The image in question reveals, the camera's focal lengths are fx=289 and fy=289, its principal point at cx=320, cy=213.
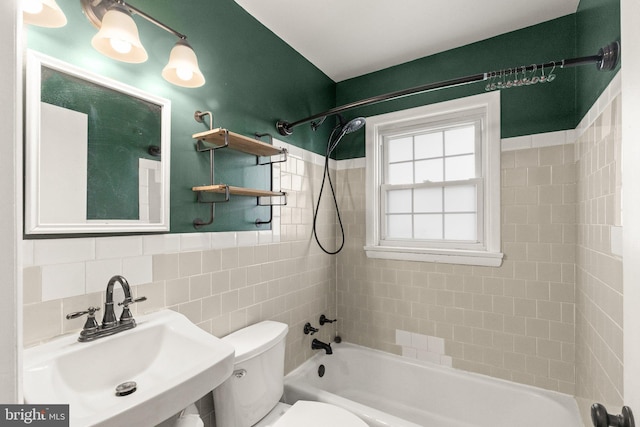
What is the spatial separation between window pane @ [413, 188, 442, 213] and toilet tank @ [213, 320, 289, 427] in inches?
56.1

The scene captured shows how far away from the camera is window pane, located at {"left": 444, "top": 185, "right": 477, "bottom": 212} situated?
6.98ft

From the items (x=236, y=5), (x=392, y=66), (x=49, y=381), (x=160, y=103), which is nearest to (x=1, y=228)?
(x=49, y=381)

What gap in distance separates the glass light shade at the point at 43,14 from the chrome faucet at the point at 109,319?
33.3 inches

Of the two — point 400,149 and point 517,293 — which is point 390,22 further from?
point 517,293

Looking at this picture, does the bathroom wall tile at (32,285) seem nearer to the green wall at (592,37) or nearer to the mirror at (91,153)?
the mirror at (91,153)

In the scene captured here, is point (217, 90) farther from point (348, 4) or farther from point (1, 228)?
point (1, 228)

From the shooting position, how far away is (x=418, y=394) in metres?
2.10

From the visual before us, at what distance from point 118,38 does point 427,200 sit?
209 centimetres

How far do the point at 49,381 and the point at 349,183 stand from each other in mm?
2130

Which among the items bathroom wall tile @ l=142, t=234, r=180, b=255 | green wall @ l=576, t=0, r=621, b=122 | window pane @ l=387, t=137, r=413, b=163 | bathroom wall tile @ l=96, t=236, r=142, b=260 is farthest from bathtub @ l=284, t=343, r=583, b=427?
green wall @ l=576, t=0, r=621, b=122

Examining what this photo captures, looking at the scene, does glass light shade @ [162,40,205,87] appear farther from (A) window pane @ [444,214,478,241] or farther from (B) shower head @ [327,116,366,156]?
(A) window pane @ [444,214,478,241]

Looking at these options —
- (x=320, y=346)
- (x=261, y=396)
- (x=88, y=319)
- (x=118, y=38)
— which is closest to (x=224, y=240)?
(x=88, y=319)

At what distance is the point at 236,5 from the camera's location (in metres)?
1.67

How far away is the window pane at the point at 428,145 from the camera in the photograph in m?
2.27
